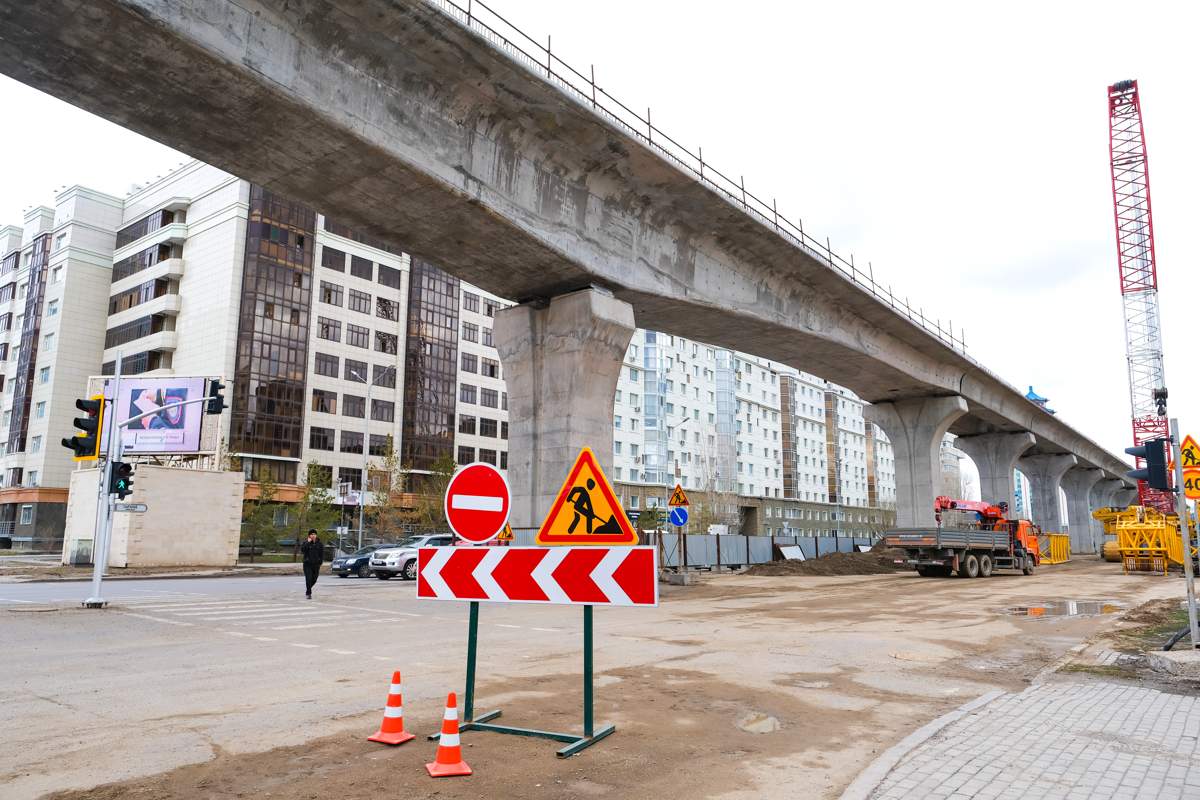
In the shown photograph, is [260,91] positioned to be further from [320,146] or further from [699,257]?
[699,257]

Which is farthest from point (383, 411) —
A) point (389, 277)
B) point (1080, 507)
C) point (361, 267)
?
point (1080, 507)

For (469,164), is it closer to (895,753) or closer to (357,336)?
(895,753)

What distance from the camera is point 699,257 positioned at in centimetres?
2267

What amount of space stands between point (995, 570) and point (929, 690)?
31.4 metres

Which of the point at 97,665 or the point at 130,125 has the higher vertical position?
the point at 130,125

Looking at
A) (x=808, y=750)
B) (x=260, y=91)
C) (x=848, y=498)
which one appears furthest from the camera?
(x=848, y=498)

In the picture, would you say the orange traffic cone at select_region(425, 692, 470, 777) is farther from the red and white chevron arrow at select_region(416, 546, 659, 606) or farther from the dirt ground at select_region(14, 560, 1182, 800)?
the red and white chevron arrow at select_region(416, 546, 659, 606)

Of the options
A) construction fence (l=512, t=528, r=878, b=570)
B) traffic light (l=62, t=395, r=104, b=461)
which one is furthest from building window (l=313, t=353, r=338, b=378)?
traffic light (l=62, t=395, r=104, b=461)

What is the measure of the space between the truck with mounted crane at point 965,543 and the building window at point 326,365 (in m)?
47.0

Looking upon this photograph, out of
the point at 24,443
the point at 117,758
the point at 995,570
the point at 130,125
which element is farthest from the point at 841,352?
the point at 24,443

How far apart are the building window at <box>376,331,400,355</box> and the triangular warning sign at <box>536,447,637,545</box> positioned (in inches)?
2576

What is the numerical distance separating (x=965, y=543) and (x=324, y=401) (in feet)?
162

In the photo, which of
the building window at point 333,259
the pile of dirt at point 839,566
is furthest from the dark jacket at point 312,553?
the building window at point 333,259

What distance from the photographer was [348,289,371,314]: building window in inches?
2667
